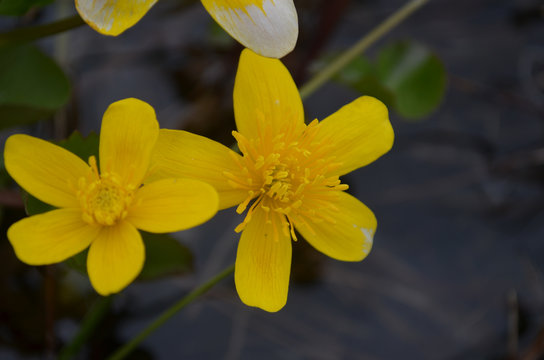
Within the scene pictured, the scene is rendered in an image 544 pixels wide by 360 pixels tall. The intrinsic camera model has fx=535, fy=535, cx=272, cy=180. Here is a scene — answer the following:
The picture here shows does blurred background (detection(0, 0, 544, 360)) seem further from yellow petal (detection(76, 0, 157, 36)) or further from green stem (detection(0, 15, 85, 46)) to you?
yellow petal (detection(76, 0, 157, 36))

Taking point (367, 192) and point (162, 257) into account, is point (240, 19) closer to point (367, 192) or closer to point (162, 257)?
point (162, 257)

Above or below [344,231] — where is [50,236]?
above

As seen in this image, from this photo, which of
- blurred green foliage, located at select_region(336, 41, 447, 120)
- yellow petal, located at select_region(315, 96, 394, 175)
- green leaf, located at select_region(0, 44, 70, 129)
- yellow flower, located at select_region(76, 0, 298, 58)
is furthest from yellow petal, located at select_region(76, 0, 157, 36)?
blurred green foliage, located at select_region(336, 41, 447, 120)

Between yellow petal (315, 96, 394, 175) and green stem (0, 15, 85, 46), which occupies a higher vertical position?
green stem (0, 15, 85, 46)

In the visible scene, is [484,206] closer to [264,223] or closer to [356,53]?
[356,53]

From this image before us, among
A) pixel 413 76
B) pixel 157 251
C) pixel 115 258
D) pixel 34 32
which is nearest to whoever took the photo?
pixel 115 258

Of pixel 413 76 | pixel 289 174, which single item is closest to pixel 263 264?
pixel 289 174
